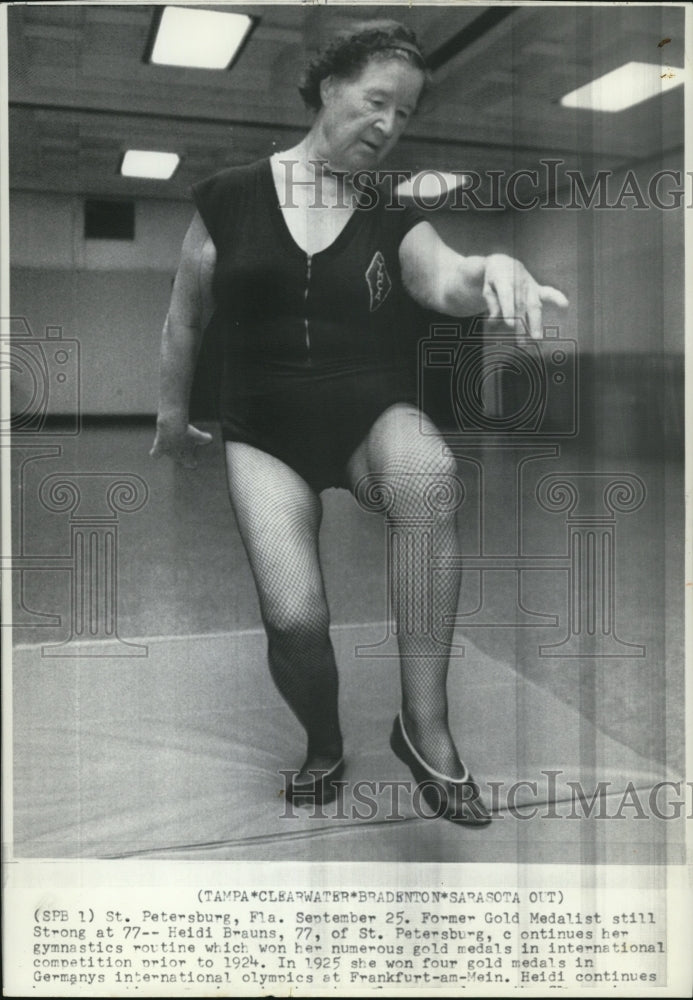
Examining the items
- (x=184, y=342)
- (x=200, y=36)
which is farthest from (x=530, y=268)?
(x=200, y=36)

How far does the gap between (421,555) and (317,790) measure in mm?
656

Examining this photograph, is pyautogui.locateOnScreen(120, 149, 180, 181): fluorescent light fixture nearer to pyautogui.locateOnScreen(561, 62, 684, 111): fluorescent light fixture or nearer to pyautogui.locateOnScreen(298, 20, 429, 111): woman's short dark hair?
pyautogui.locateOnScreen(298, 20, 429, 111): woman's short dark hair

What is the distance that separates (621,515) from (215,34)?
5.17 ft

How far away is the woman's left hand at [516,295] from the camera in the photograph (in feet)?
7.57

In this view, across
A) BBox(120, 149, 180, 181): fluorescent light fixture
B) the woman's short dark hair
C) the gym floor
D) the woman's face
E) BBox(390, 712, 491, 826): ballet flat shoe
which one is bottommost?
BBox(390, 712, 491, 826): ballet flat shoe

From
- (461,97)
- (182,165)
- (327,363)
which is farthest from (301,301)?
(461,97)

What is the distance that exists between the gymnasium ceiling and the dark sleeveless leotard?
128 millimetres

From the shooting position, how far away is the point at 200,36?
2.27m

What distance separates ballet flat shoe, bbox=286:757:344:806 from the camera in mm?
2340

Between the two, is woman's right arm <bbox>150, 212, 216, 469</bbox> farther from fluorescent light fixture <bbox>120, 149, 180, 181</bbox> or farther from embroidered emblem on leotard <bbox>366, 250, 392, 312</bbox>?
embroidered emblem on leotard <bbox>366, 250, 392, 312</bbox>

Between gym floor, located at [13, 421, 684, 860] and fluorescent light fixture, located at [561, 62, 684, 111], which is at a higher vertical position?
fluorescent light fixture, located at [561, 62, 684, 111]

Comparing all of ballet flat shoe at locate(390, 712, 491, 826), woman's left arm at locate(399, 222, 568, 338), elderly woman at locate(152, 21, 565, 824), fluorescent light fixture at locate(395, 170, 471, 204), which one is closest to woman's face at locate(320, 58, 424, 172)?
elderly woman at locate(152, 21, 565, 824)

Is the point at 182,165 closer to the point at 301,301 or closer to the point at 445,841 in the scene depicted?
the point at 301,301

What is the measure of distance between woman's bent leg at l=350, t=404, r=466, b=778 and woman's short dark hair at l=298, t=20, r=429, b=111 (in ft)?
2.70
